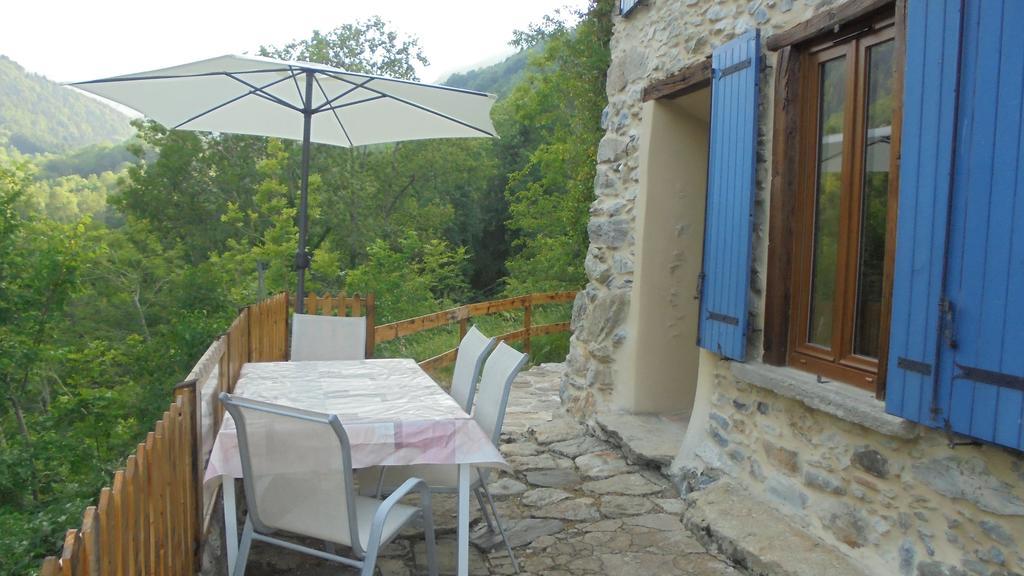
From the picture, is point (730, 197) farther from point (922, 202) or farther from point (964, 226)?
point (964, 226)

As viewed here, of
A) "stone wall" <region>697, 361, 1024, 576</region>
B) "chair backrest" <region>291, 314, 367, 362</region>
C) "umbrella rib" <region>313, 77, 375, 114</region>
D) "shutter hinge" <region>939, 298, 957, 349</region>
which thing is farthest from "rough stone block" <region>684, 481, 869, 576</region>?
"umbrella rib" <region>313, 77, 375, 114</region>

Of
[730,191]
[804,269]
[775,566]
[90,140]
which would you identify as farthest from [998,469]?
[90,140]

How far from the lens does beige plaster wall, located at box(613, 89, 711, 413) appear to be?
4.50 m

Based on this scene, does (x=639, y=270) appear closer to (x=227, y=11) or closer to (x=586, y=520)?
(x=586, y=520)

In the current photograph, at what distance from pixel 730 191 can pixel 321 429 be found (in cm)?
218

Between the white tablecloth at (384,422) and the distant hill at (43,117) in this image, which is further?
the distant hill at (43,117)

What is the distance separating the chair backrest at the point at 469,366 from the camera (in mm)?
3330

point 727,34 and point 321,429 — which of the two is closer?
point 321,429

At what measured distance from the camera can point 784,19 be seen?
3.22 metres

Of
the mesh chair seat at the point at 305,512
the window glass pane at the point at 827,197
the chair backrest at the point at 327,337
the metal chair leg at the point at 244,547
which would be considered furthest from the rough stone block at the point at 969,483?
the chair backrest at the point at 327,337

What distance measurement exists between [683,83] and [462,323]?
3.91 metres

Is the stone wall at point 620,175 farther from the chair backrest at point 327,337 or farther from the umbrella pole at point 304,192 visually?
the umbrella pole at point 304,192

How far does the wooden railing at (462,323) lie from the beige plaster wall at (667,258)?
2171 mm

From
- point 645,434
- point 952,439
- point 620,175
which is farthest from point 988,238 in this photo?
point 620,175
